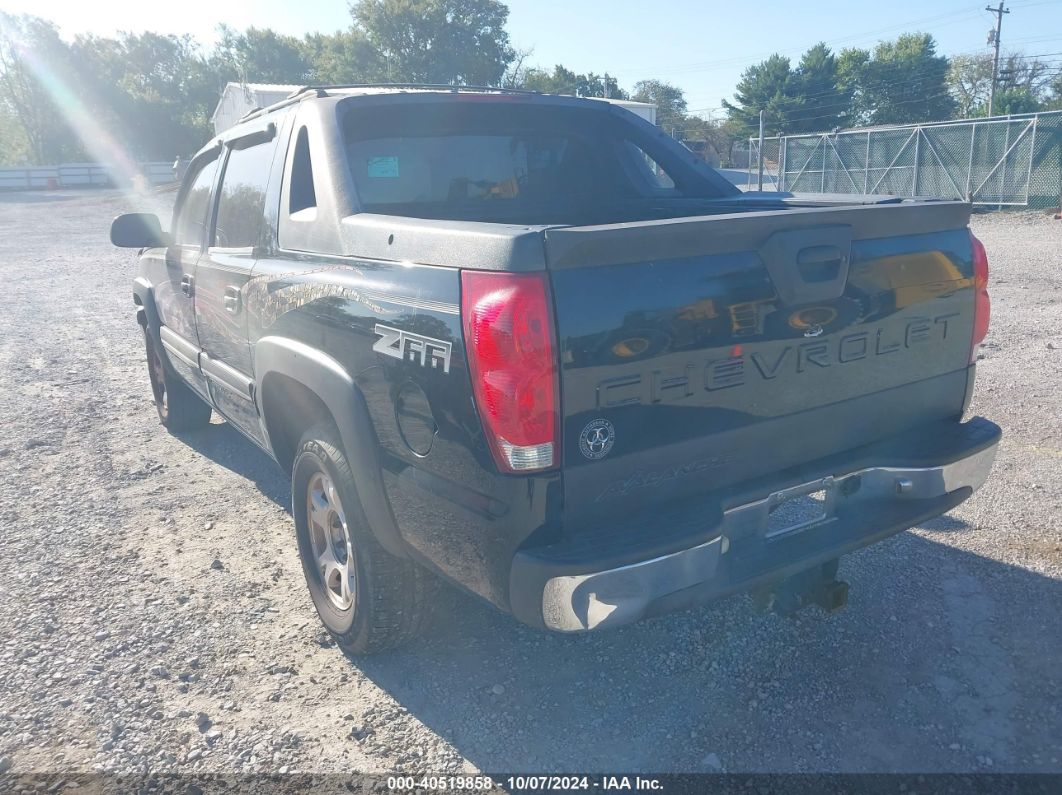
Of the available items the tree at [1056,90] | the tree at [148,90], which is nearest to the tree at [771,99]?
the tree at [1056,90]

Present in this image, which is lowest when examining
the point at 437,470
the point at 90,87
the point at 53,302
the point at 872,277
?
the point at 53,302

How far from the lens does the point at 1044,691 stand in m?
2.92

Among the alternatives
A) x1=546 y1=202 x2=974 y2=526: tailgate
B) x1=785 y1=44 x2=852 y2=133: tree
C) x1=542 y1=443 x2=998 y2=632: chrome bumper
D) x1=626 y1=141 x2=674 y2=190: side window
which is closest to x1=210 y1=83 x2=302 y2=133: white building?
x1=626 y1=141 x2=674 y2=190: side window

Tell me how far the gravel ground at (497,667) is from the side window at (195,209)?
1.54 metres

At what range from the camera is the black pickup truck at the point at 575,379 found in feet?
7.52

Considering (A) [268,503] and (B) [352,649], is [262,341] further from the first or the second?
(A) [268,503]

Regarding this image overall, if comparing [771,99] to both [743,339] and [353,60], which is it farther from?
[743,339]

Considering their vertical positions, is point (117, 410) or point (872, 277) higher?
point (872, 277)

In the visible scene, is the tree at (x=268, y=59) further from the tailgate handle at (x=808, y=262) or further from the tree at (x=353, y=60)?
the tailgate handle at (x=808, y=262)

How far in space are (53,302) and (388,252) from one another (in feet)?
40.1

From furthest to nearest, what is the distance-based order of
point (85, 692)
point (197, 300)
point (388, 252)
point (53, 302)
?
point (53, 302) < point (197, 300) < point (85, 692) < point (388, 252)

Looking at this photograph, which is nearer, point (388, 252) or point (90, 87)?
point (388, 252)

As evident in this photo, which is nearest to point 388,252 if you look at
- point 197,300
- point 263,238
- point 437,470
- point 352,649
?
point 437,470

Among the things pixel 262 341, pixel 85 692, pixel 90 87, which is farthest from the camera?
pixel 90 87
